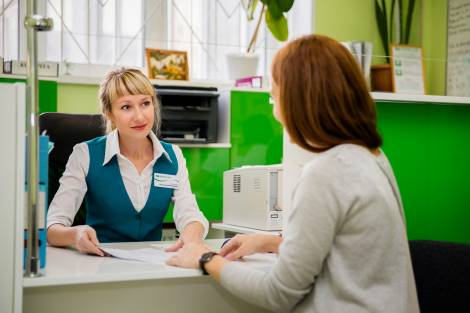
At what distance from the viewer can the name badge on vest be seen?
7.14ft

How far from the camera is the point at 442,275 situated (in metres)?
1.46

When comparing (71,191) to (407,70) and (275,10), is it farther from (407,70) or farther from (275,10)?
(407,70)

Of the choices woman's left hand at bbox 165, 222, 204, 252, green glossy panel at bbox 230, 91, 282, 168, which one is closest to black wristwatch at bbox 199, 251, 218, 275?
woman's left hand at bbox 165, 222, 204, 252

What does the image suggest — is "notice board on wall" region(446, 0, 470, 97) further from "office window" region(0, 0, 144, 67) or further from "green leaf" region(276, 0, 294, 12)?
"office window" region(0, 0, 144, 67)

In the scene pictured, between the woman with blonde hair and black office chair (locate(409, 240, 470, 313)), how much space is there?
0.80 meters

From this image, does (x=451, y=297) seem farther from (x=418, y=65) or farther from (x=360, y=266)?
(x=418, y=65)

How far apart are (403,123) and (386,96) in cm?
30

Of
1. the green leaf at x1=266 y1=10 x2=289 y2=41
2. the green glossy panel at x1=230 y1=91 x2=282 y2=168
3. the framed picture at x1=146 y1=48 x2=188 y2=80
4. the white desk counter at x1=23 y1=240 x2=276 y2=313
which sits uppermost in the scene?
the green leaf at x1=266 y1=10 x2=289 y2=41

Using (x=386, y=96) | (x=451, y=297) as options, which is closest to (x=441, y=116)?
(x=386, y=96)

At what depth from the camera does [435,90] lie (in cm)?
479

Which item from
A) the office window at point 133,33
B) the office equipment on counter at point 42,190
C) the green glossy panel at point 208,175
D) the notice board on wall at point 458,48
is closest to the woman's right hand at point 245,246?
the office equipment on counter at point 42,190

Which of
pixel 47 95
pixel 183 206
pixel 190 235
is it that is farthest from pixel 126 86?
pixel 47 95

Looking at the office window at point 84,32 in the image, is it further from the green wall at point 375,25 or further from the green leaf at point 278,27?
the green wall at point 375,25

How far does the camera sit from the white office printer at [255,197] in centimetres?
272
